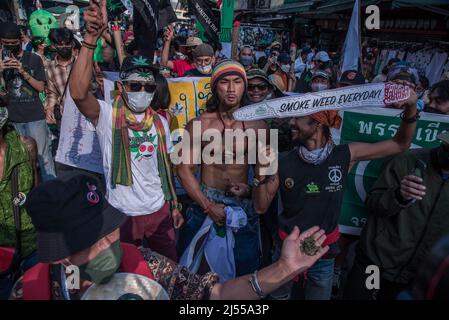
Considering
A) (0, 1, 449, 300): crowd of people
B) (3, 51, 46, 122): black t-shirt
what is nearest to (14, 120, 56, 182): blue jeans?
(3, 51, 46, 122): black t-shirt

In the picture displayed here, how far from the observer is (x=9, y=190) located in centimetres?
241

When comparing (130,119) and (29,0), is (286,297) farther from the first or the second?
(29,0)

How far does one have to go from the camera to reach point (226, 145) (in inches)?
123

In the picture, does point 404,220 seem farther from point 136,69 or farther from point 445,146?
point 136,69

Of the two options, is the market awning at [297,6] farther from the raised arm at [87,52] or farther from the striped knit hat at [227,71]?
the raised arm at [87,52]

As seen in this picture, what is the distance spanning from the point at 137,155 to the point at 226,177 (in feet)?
2.62

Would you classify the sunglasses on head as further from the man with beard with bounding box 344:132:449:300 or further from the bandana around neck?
the bandana around neck

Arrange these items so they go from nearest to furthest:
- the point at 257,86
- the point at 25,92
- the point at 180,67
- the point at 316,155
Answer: the point at 316,155
the point at 257,86
the point at 25,92
the point at 180,67

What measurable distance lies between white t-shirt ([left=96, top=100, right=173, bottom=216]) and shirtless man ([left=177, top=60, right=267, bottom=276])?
306mm

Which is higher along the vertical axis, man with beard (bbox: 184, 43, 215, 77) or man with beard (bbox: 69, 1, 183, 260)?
man with beard (bbox: 184, 43, 215, 77)

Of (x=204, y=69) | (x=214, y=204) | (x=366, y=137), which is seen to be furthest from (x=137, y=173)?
(x=204, y=69)

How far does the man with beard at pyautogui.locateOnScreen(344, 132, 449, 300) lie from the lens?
2.23 meters

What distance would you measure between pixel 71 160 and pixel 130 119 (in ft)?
3.90

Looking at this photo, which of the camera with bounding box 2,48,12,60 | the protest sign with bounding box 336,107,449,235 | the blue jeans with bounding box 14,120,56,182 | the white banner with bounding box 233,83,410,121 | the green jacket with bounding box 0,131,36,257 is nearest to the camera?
the white banner with bounding box 233,83,410,121
